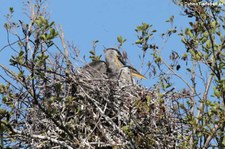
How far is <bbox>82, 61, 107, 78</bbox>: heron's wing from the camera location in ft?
28.1

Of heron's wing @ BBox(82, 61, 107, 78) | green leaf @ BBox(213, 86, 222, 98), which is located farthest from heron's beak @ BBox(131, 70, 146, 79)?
green leaf @ BBox(213, 86, 222, 98)

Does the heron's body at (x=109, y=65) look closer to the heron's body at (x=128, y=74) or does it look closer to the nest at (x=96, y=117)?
the heron's body at (x=128, y=74)

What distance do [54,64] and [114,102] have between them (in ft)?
2.86

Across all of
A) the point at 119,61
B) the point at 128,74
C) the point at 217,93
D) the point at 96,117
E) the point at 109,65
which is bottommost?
the point at 217,93

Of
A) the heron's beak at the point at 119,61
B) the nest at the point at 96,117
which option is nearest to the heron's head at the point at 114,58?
the heron's beak at the point at 119,61

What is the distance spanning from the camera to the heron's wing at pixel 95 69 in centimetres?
855

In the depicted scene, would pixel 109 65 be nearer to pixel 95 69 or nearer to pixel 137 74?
pixel 137 74

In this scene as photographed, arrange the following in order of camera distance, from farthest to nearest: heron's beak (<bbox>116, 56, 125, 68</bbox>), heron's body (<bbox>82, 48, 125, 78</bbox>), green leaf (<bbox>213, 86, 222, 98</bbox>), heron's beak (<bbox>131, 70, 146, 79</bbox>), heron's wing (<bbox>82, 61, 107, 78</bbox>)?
heron's beak (<bbox>116, 56, 125, 68</bbox>) < heron's body (<bbox>82, 48, 125, 78</bbox>) < heron's beak (<bbox>131, 70, 146, 79</bbox>) < heron's wing (<bbox>82, 61, 107, 78</bbox>) < green leaf (<bbox>213, 86, 222, 98</bbox>)

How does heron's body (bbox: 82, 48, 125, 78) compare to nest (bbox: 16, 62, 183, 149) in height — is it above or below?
above

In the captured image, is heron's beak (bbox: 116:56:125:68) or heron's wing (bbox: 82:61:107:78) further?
heron's beak (bbox: 116:56:125:68)

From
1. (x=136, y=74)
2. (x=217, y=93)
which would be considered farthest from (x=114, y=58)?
(x=217, y=93)

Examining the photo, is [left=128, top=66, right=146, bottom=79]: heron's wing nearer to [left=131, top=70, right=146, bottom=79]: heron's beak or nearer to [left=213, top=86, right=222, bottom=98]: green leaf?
[left=131, top=70, right=146, bottom=79]: heron's beak

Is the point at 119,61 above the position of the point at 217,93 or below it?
above

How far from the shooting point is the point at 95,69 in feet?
28.8
